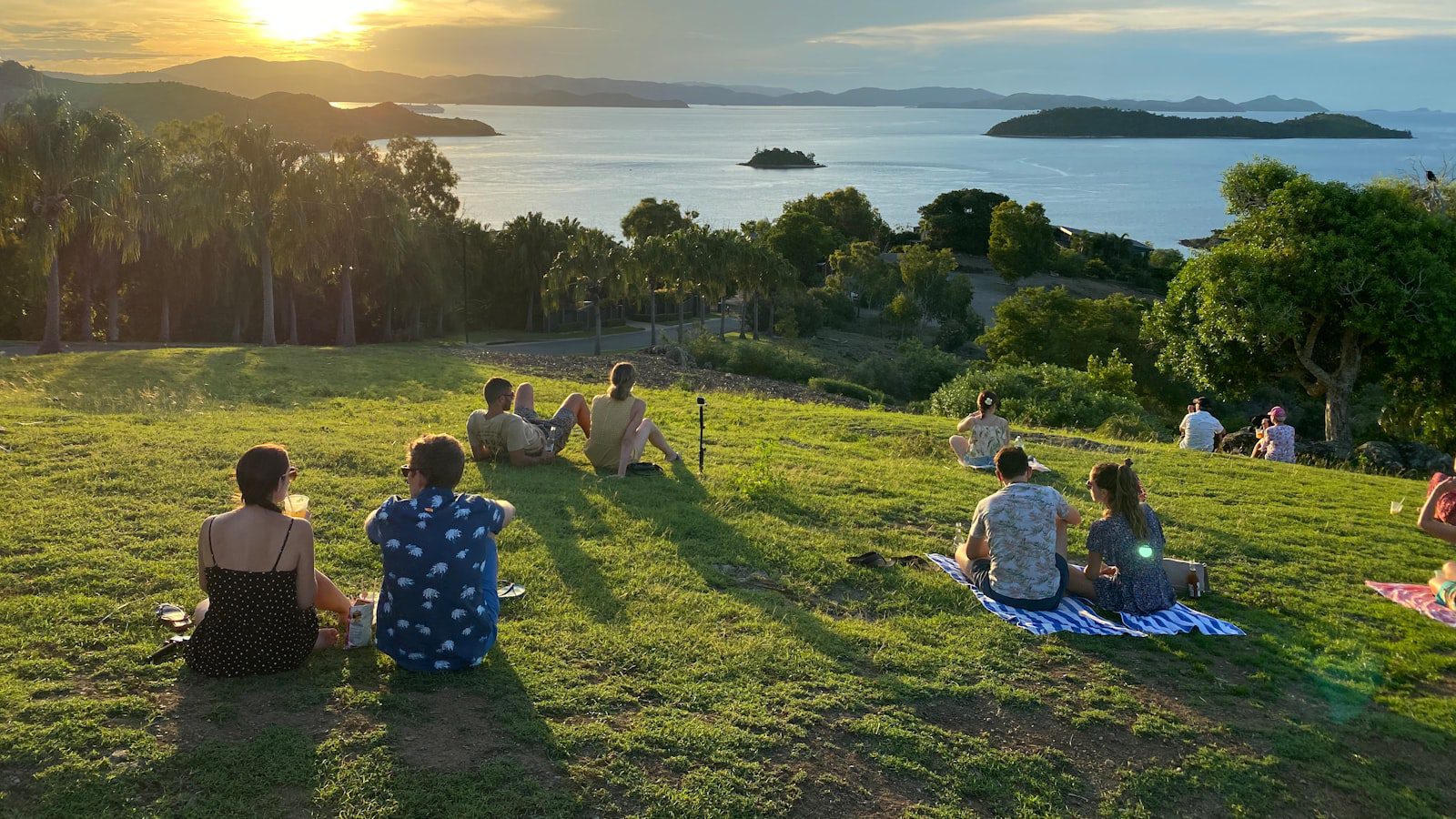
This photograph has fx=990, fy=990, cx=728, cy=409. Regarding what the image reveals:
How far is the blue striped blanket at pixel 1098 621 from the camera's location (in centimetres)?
662

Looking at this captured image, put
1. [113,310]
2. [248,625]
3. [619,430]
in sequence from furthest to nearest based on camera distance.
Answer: [113,310] → [619,430] → [248,625]

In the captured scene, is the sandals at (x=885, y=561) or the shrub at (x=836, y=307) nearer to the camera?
the sandals at (x=885, y=561)

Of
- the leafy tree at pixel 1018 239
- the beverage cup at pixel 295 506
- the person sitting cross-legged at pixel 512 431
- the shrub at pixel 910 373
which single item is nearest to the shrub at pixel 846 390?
the shrub at pixel 910 373

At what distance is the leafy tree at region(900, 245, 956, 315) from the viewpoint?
65.8 m

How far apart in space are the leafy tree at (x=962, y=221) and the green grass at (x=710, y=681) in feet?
301

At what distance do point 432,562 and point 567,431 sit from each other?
5536 mm

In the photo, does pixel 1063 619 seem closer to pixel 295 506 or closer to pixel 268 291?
pixel 295 506

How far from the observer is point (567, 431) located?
1077cm

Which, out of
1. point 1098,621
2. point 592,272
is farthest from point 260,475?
point 592,272

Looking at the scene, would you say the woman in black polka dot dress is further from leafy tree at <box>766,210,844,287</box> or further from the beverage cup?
leafy tree at <box>766,210,844,287</box>

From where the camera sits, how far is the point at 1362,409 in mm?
34625

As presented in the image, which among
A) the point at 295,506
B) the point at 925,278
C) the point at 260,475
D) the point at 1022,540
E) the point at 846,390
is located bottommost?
the point at 846,390

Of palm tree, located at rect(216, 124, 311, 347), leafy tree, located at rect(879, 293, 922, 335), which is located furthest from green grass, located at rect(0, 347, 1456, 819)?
leafy tree, located at rect(879, 293, 922, 335)

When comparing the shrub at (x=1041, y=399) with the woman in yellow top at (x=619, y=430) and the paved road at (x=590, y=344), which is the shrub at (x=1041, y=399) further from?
the paved road at (x=590, y=344)
